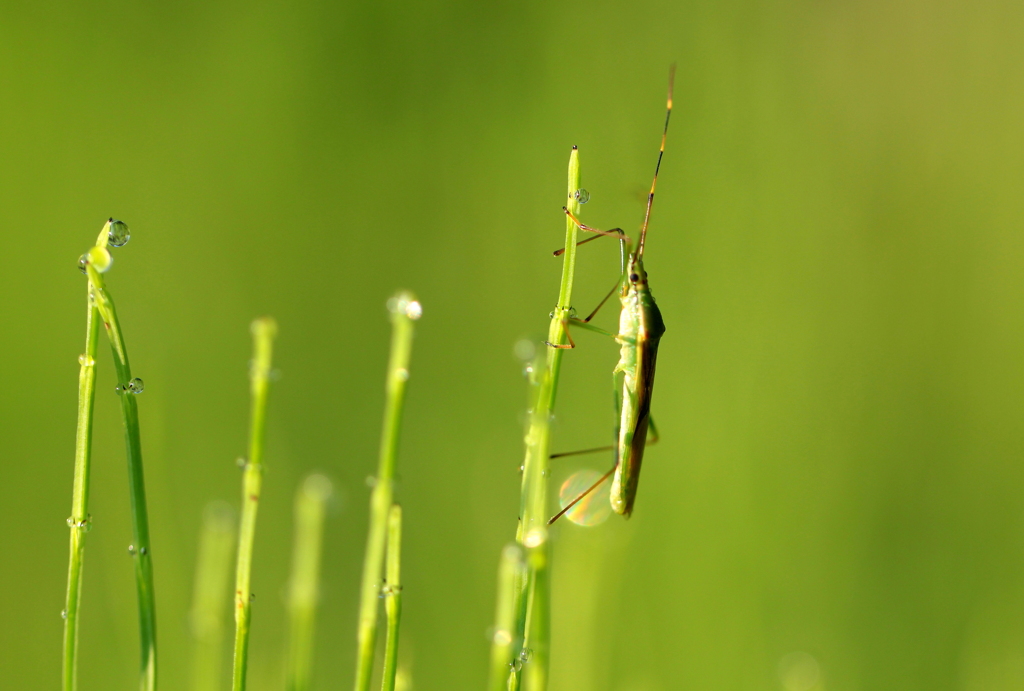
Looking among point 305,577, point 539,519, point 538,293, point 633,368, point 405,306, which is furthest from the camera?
point 538,293

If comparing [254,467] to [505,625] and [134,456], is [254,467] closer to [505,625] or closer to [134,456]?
[134,456]

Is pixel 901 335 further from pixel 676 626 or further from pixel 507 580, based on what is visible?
pixel 507 580

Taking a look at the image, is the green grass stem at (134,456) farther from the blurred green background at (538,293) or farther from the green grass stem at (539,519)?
the blurred green background at (538,293)

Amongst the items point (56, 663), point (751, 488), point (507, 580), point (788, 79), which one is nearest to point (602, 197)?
point (788, 79)

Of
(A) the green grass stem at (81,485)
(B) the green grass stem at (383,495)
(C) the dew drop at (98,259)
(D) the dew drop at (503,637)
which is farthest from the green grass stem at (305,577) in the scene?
(C) the dew drop at (98,259)

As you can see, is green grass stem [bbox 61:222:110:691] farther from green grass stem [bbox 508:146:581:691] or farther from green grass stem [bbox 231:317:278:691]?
green grass stem [bbox 508:146:581:691]

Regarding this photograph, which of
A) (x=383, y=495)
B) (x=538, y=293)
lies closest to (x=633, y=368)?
(x=383, y=495)

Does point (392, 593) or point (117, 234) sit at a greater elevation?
point (117, 234)
